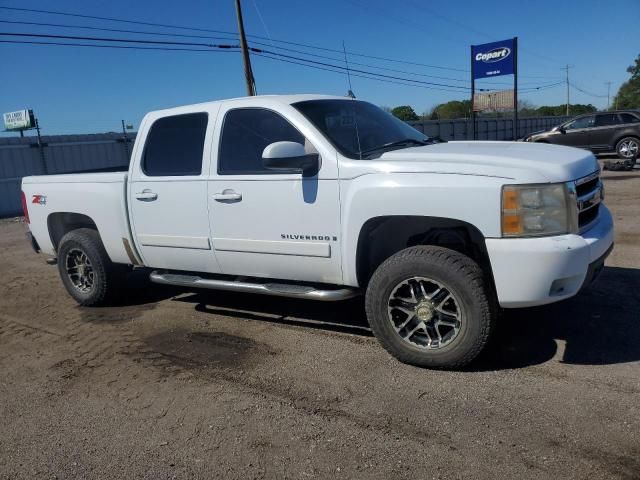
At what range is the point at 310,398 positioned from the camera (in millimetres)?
3607

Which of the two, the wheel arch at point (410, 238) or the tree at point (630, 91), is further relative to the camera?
the tree at point (630, 91)

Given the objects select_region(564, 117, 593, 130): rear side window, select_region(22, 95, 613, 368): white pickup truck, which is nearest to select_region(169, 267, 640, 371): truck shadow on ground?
select_region(22, 95, 613, 368): white pickup truck

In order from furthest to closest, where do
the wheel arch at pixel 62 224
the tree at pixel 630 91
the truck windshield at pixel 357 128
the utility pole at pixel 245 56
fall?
1. the tree at pixel 630 91
2. the utility pole at pixel 245 56
3. the wheel arch at pixel 62 224
4. the truck windshield at pixel 357 128

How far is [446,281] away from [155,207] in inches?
109

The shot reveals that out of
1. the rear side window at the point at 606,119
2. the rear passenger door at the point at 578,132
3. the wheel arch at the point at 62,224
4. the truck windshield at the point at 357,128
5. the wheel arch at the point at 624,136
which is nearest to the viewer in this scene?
Answer: the truck windshield at the point at 357,128

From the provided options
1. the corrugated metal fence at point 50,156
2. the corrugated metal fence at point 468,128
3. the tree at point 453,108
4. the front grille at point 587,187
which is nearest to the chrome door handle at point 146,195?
the front grille at point 587,187

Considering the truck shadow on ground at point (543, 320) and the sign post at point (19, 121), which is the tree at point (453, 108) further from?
the truck shadow on ground at point (543, 320)

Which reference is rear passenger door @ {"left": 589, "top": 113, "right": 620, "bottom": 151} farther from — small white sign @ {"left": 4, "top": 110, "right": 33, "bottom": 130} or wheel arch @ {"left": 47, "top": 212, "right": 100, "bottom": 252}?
small white sign @ {"left": 4, "top": 110, "right": 33, "bottom": 130}

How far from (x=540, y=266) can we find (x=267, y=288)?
6.96ft

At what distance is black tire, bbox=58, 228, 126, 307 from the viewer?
A: 5.77 metres

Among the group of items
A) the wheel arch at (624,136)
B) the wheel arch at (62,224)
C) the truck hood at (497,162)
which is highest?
the truck hood at (497,162)

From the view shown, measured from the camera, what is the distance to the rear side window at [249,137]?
446 centimetres

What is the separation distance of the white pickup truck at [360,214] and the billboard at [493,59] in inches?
670

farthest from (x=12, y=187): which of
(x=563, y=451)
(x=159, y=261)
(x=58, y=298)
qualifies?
(x=563, y=451)
